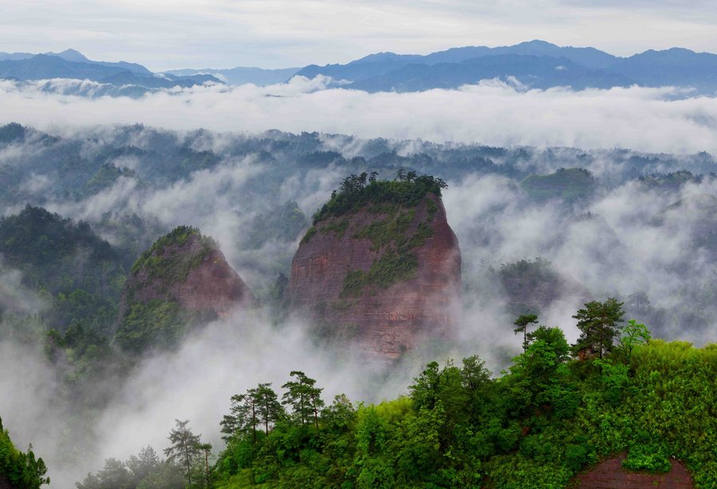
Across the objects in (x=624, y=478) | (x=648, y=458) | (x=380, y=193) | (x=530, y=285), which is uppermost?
(x=380, y=193)

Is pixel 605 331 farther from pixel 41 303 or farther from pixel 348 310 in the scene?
pixel 41 303

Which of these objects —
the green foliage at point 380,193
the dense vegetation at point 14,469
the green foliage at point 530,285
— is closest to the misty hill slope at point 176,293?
the green foliage at point 380,193

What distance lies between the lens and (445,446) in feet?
122

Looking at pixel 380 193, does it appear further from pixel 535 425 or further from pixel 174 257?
pixel 535 425

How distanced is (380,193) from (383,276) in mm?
16821

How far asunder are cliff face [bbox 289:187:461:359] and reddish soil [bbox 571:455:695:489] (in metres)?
61.0

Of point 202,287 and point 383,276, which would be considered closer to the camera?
point 383,276

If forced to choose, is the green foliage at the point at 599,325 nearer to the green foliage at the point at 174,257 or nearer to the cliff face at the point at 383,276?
the cliff face at the point at 383,276

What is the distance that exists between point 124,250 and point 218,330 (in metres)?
101

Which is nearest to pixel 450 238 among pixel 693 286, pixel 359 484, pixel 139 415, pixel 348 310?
pixel 348 310

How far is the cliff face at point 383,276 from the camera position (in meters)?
96.5

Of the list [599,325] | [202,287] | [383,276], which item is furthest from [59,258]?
[599,325]

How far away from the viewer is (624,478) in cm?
3297

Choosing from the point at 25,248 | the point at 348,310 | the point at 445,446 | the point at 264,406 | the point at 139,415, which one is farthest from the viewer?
the point at 25,248
